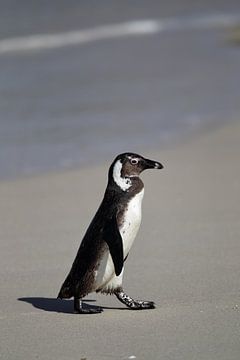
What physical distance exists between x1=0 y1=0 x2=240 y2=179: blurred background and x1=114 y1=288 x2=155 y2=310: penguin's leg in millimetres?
4107

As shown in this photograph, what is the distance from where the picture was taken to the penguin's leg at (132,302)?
5.17 m

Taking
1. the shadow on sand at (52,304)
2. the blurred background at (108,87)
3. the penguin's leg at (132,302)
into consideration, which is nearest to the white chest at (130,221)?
the penguin's leg at (132,302)

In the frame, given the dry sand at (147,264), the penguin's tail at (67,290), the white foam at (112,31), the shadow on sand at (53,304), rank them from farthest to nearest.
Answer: the white foam at (112,31) → the shadow on sand at (53,304) → the penguin's tail at (67,290) → the dry sand at (147,264)

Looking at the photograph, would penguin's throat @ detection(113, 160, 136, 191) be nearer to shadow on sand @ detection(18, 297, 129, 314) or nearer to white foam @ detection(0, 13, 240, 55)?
shadow on sand @ detection(18, 297, 129, 314)

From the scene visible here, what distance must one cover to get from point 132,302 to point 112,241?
34 cm

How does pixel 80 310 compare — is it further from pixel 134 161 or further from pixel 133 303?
pixel 134 161

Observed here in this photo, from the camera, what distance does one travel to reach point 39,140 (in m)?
10.7

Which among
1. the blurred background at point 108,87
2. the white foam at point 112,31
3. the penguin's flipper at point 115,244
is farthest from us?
the white foam at point 112,31

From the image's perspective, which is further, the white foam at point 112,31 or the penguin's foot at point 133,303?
the white foam at point 112,31

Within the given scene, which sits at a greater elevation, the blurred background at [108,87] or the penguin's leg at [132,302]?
the blurred background at [108,87]

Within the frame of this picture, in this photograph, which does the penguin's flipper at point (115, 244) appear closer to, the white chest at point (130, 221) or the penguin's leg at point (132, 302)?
the white chest at point (130, 221)

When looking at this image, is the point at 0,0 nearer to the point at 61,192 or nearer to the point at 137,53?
the point at 137,53

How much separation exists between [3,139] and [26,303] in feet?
18.0

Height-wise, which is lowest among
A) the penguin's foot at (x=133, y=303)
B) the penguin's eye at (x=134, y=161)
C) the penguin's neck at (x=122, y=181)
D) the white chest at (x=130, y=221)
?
the penguin's foot at (x=133, y=303)
